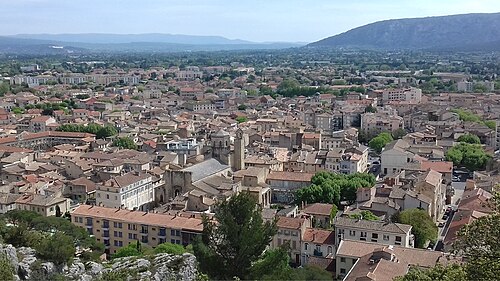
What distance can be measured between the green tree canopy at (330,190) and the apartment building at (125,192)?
8959mm

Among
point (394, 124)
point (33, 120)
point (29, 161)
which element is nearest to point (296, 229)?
point (29, 161)

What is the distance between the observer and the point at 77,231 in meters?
26.3

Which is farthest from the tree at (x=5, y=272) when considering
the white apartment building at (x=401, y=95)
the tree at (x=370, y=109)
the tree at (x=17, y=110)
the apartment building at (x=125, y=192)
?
the white apartment building at (x=401, y=95)

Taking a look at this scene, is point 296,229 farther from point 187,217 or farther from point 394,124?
point 394,124

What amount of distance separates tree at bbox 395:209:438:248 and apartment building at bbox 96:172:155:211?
1455 centimetres

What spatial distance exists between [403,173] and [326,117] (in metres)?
29.4

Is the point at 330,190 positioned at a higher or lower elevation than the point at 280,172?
higher

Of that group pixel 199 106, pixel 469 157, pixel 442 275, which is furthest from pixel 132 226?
pixel 199 106

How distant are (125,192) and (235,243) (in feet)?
55.6

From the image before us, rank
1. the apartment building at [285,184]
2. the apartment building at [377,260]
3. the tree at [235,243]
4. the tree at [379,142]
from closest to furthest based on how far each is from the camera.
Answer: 1. the tree at [235,243]
2. the apartment building at [377,260]
3. the apartment building at [285,184]
4. the tree at [379,142]

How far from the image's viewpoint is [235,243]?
1675 cm

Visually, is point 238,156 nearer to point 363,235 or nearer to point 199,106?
point 363,235

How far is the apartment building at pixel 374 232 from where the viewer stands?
82.3 ft

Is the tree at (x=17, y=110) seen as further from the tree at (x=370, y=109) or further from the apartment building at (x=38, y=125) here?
the tree at (x=370, y=109)
